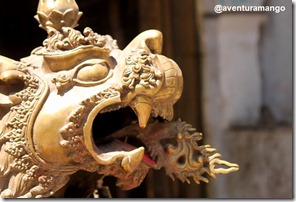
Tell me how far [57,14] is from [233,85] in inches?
82.1

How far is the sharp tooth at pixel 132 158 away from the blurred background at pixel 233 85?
178 centimetres

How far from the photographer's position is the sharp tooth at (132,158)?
1021 mm

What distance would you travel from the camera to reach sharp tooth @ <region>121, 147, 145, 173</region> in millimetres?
1021

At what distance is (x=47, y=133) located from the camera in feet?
3.28

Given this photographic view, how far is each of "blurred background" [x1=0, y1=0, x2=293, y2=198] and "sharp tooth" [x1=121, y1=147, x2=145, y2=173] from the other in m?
1.78

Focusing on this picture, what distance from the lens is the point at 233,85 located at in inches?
122

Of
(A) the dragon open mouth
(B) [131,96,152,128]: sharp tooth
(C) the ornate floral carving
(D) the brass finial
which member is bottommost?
(A) the dragon open mouth

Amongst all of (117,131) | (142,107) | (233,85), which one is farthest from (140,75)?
(233,85)

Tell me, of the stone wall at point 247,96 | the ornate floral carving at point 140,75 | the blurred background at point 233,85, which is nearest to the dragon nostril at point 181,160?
the ornate floral carving at point 140,75

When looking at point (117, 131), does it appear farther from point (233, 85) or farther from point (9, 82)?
point (233, 85)

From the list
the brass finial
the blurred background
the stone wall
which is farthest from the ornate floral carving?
the stone wall

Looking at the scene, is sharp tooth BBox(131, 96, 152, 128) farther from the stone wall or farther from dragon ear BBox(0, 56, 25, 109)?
the stone wall

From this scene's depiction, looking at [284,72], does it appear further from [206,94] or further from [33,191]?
[33,191]

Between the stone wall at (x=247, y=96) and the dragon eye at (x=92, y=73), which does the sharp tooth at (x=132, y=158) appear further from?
the stone wall at (x=247, y=96)
